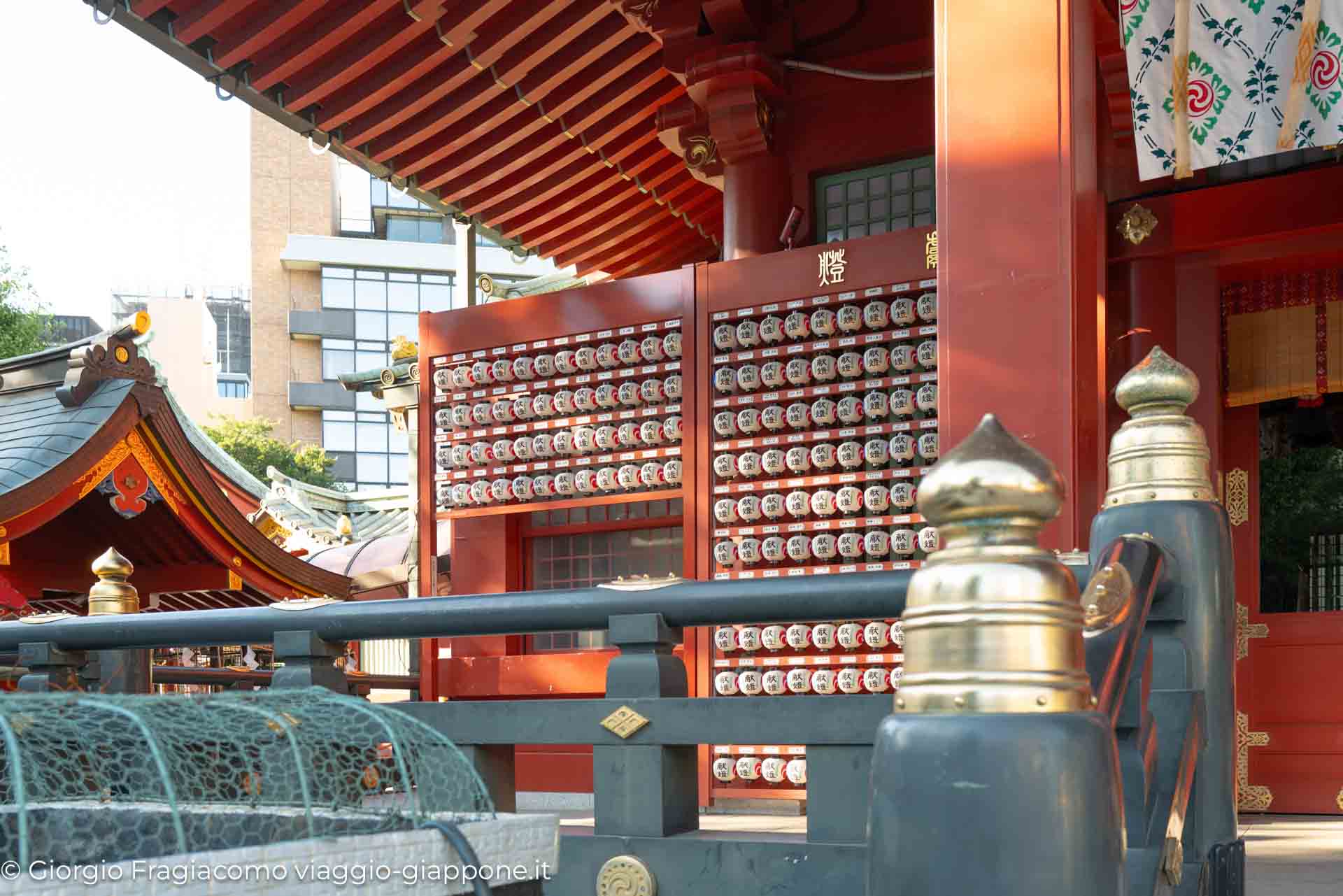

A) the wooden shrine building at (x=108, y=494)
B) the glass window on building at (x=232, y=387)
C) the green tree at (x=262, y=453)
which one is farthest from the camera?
the glass window on building at (x=232, y=387)

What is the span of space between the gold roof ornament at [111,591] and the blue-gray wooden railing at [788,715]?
3.59 feet

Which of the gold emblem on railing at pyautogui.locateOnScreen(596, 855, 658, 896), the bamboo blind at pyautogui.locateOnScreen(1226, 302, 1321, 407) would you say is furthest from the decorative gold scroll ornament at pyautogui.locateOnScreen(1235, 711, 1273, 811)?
the gold emblem on railing at pyautogui.locateOnScreen(596, 855, 658, 896)

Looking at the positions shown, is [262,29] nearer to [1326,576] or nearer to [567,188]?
[567,188]

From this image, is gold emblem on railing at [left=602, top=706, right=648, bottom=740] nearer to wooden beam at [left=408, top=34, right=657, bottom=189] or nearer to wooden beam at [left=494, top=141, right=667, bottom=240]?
wooden beam at [left=408, top=34, right=657, bottom=189]

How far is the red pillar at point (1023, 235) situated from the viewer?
14.3 feet

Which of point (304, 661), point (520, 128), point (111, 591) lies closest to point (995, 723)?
point (304, 661)

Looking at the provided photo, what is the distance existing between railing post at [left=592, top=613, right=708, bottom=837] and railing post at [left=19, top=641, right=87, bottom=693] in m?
1.82

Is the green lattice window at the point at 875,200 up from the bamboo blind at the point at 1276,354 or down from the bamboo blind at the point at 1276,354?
up

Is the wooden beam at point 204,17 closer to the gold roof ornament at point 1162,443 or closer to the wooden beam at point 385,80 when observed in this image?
the wooden beam at point 385,80

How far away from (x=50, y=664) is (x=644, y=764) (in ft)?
6.53

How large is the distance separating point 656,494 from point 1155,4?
3796 millimetres

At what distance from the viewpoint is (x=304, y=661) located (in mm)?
3684

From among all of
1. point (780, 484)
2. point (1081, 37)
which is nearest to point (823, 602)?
point (1081, 37)

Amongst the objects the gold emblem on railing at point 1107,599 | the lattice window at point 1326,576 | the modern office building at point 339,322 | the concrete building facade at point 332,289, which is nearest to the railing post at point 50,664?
the gold emblem on railing at point 1107,599
